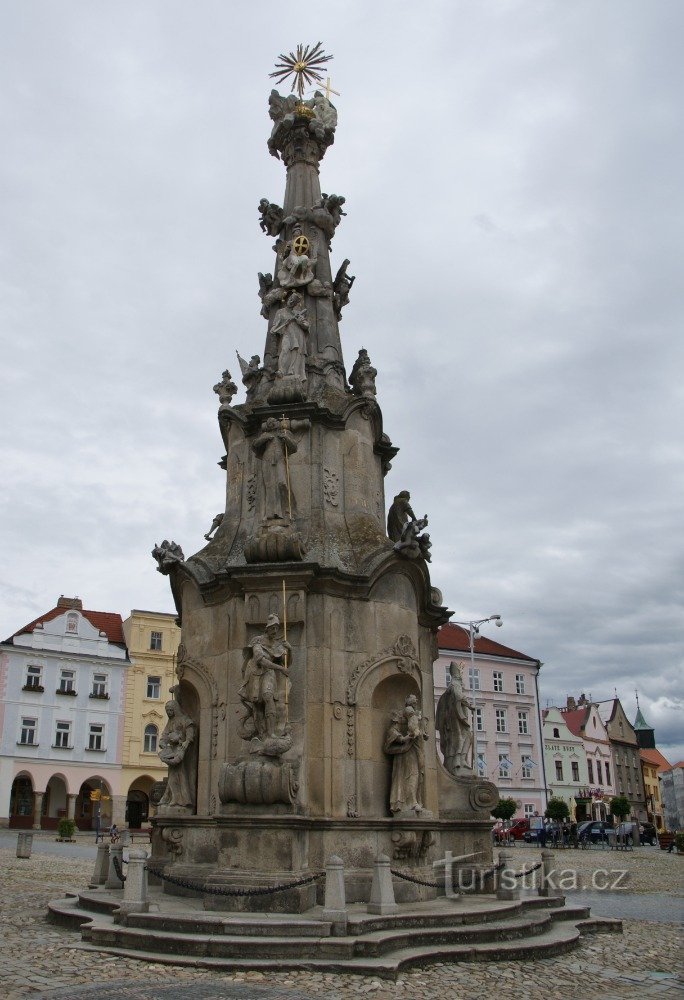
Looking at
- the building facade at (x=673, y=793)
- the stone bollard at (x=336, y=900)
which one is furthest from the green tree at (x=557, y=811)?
the building facade at (x=673, y=793)

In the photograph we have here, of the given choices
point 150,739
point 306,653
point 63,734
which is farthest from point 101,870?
point 150,739

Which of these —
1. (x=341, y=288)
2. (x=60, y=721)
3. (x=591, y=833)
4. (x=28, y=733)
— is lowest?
(x=591, y=833)

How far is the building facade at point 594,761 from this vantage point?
64.2 meters

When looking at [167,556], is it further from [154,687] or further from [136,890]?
[154,687]

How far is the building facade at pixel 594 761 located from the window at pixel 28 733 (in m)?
38.2

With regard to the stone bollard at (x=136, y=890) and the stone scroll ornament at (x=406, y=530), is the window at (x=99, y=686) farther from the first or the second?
the stone bollard at (x=136, y=890)

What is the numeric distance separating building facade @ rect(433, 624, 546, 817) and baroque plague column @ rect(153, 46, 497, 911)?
39424 mm

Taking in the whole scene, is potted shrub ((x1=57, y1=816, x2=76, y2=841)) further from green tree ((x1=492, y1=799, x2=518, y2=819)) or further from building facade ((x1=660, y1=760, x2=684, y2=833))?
building facade ((x1=660, y1=760, x2=684, y2=833))

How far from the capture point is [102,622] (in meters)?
53.6

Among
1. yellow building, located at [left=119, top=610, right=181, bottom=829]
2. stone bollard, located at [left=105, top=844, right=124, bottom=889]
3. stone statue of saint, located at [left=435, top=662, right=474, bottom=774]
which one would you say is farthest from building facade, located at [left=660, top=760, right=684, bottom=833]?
stone bollard, located at [left=105, top=844, right=124, bottom=889]

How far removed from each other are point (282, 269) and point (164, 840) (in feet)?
32.6

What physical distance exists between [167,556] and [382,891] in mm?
6447

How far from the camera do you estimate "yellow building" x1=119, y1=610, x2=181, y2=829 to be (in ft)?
164

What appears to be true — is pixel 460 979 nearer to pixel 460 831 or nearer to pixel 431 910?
pixel 431 910
